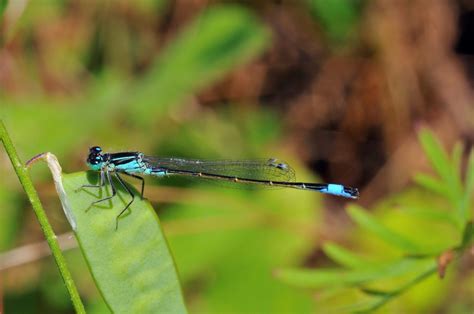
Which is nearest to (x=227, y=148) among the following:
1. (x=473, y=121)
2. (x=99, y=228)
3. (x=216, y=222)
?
(x=216, y=222)

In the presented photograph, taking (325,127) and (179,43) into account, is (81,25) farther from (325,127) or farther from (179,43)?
(325,127)

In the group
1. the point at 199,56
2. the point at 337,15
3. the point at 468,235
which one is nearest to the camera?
the point at 468,235

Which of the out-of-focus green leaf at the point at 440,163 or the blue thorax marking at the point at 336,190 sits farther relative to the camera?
the blue thorax marking at the point at 336,190

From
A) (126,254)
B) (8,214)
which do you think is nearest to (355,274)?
(126,254)

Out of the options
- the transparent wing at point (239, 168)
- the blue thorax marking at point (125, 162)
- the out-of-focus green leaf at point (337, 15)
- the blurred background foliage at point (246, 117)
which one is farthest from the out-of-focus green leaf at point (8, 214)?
the out-of-focus green leaf at point (337, 15)

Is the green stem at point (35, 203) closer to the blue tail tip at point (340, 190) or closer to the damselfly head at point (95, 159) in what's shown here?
the damselfly head at point (95, 159)

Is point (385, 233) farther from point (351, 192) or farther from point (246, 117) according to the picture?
point (246, 117)

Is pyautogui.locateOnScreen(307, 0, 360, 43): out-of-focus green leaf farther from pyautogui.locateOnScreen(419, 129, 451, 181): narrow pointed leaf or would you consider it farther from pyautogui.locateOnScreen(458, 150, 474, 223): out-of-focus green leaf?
pyautogui.locateOnScreen(458, 150, 474, 223): out-of-focus green leaf
